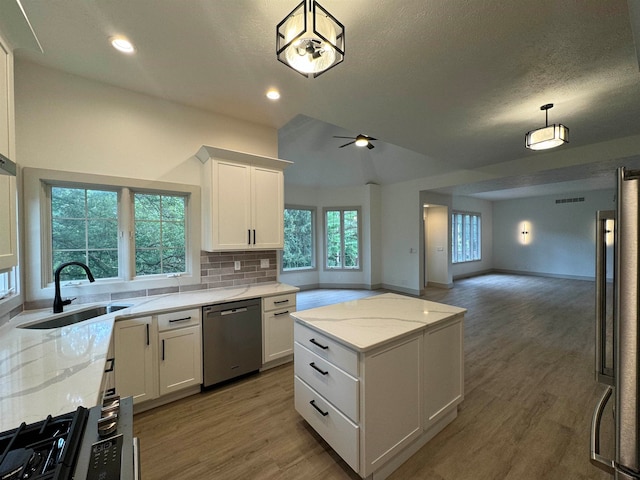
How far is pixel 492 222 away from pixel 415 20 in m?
10.6

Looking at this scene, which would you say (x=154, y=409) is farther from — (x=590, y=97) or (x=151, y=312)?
(x=590, y=97)

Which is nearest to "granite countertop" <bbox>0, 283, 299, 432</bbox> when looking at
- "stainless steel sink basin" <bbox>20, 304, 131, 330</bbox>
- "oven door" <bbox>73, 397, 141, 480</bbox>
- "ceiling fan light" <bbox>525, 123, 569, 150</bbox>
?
"stainless steel sink basin" <bbox>20, 304, 131, 330</bbox>

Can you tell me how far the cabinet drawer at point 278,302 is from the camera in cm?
282

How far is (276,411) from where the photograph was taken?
225 centimetres

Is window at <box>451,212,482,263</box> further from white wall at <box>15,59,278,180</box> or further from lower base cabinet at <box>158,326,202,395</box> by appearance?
lower base cabinet at <box>158,326,202,395</box>

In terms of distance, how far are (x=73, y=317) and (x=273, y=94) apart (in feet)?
9.01

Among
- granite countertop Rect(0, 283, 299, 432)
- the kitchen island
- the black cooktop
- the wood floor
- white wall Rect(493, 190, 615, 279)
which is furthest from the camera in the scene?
white wall Rect(493, 190, 615, 279)

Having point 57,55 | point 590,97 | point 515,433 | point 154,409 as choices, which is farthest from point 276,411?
point 590,97

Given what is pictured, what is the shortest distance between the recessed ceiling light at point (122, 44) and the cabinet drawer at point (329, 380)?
264 cm

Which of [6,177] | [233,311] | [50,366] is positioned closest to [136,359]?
[233,311]

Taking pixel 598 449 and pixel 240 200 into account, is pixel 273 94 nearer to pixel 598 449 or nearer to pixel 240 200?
pixel 240 200

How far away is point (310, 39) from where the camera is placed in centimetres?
139

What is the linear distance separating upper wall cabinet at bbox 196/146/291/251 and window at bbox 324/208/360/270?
14.1 feet

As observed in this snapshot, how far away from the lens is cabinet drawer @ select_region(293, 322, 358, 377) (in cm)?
153
